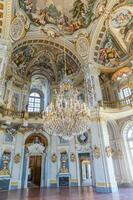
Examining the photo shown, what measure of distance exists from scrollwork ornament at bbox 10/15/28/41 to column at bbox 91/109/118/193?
8.81 metres

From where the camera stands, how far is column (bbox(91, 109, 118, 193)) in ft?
32.7

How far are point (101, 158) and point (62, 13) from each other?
1228cm

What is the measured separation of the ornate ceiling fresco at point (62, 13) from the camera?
12.9 m

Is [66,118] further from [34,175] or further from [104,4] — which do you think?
[34,175]

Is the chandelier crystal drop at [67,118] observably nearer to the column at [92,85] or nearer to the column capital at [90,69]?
the column at [92,85]

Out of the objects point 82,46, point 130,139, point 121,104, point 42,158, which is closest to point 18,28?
point 82,46

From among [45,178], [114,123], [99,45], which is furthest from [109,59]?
[45,178]

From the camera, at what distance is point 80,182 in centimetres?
1320

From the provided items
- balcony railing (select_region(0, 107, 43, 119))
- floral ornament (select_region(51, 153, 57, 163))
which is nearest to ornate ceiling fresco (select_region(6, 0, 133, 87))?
balcony railing (select_region(0, 107, 43, 119))

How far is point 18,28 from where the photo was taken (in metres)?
12.8

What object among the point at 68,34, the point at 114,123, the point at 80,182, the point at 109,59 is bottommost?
the point at 80,182

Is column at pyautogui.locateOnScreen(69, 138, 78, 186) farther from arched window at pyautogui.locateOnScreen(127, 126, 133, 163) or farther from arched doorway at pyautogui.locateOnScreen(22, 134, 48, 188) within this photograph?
arched window at pyautogui.locateOnScreen(127, 126, 133, 163)

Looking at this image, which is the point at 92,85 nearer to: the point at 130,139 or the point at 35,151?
the point at 130,139

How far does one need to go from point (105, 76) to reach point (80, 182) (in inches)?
392
